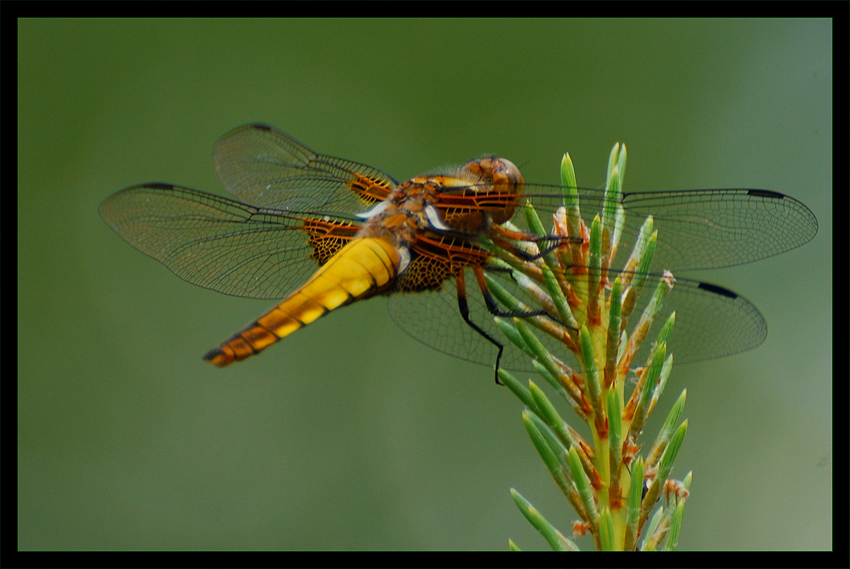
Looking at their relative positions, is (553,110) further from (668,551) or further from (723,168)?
(668,551)

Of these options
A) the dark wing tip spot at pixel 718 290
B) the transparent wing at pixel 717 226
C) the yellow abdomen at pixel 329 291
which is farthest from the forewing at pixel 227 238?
the dark wing tip spot at pixel 718 290

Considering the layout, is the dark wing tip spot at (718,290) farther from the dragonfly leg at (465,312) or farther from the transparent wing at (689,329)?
the dragonfly leg at (465,312)

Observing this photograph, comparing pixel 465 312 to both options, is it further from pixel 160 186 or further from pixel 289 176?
pixel 160 186

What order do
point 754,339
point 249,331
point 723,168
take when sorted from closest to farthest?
point 754,339 → point 249,331 → point 723,168

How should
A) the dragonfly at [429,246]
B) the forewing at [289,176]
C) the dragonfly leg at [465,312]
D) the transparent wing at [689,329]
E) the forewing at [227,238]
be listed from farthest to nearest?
the forewing at [289,176], the forewing at [227,238], the dragonfly leg at [465,312], the dragonfly at [429,246], the transparent wing at [689,329]

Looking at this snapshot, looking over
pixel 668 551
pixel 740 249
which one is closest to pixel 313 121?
pixel 740 249
